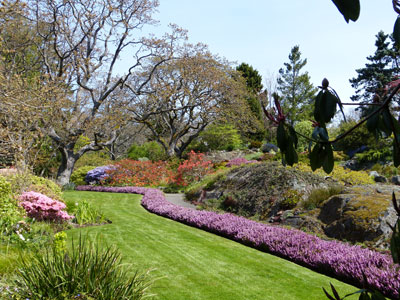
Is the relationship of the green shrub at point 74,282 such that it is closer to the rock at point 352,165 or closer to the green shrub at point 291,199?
the green shrub at point 291,199

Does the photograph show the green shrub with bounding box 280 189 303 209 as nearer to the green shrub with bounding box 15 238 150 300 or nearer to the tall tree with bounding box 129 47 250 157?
the green shrub with bounding box 15 238 150 300

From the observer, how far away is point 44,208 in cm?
752

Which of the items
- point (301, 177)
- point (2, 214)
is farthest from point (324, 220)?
point (2, 214)

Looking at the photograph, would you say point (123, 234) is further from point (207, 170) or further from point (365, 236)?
point (207, 170)

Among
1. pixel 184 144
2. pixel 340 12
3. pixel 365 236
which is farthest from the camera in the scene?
pixel 184 144

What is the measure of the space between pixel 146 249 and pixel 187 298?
7.34 feet

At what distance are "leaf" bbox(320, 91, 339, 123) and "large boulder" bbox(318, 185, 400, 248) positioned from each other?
5.96 metres

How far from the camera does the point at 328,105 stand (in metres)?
1.12

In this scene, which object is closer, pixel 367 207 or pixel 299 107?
pixel 367 207

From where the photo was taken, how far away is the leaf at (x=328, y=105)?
3.63 ft

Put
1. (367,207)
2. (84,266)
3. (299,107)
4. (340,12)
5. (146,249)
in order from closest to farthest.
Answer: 1. (340,12)
2. (84,266)
3. (146,249)
4. (367,207)
5. (299,107)

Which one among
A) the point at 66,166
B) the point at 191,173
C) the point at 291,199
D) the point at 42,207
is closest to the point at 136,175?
the point at 191,173

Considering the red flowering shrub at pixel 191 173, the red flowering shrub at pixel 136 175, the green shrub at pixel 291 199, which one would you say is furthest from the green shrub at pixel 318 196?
the red flowering shrub at pixel 136 175

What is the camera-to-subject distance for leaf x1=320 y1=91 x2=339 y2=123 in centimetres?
111
